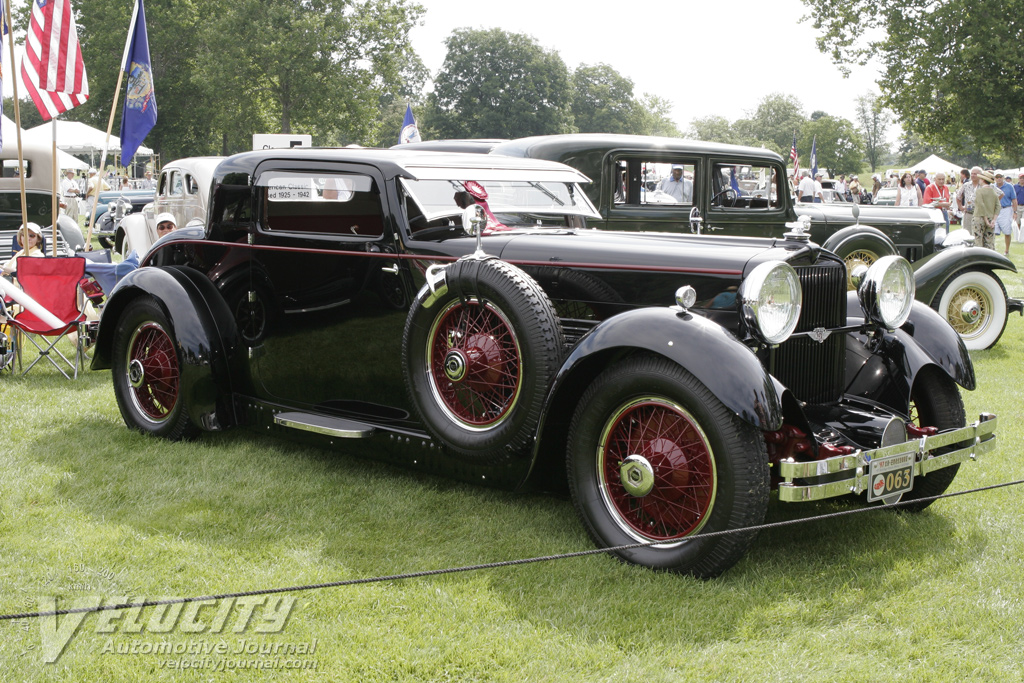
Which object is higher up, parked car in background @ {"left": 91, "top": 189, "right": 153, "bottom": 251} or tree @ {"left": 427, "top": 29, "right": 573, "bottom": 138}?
tree @ {"left": 427, "top": 29, "right": 573, "bottom": 138}

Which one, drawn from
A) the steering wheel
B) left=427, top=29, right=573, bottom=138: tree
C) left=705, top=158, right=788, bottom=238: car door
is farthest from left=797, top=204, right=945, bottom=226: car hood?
left=427, top=29, right=573, bottom=138: tree

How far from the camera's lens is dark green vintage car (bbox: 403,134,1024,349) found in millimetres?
8555

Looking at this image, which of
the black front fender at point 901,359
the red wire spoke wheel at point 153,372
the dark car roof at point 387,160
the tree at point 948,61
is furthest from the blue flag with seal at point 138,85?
the tree at point 948,61

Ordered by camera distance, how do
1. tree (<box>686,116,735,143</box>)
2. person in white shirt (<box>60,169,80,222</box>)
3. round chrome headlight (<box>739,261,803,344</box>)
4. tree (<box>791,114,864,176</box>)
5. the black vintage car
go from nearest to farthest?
1. the black vintage car
2. round chrome headlight (<box>739,261,803,344</box>)
3. person in white shirt (<box>60,169,80,222</box>)
4. tree (<box>791,114,864,176</box>)
5. tree (<box>686,116,735,143</box>)

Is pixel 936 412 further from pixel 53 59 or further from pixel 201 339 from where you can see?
pixel 53 59

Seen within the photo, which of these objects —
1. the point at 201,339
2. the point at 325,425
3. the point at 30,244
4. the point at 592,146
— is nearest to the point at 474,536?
the point at 325,425

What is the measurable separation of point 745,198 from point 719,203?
1.55 feet

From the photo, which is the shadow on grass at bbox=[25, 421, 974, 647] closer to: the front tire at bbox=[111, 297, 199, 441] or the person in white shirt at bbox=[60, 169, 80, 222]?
the front tire at bbox=[111, 297, 199, 441]

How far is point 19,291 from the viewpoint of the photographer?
23.0 ft

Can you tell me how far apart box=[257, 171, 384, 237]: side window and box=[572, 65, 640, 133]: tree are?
264 feet

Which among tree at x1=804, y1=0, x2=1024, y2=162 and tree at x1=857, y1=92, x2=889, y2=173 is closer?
tree at x1=804, y1=0, x2=1024, y2=162

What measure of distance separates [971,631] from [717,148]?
673cm

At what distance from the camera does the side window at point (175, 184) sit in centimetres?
1335

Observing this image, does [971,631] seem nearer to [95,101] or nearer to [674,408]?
[674,408]
